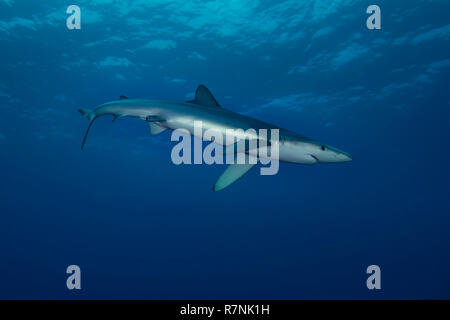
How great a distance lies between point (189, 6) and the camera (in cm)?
1513

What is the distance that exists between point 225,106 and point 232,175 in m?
19.1

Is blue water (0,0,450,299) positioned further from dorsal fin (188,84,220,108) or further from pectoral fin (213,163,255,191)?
pectoral fin (213,163,255,191)

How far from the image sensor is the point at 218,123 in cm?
498

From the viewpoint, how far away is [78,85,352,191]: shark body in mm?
4785

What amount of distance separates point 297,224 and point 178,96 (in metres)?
81.8

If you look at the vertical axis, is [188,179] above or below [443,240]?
above

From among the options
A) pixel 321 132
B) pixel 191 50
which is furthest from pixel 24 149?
pixel 321 132

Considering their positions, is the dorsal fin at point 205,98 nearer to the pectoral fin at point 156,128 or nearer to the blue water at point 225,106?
the pectoral fin at point 156,128

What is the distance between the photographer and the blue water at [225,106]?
650 inches
